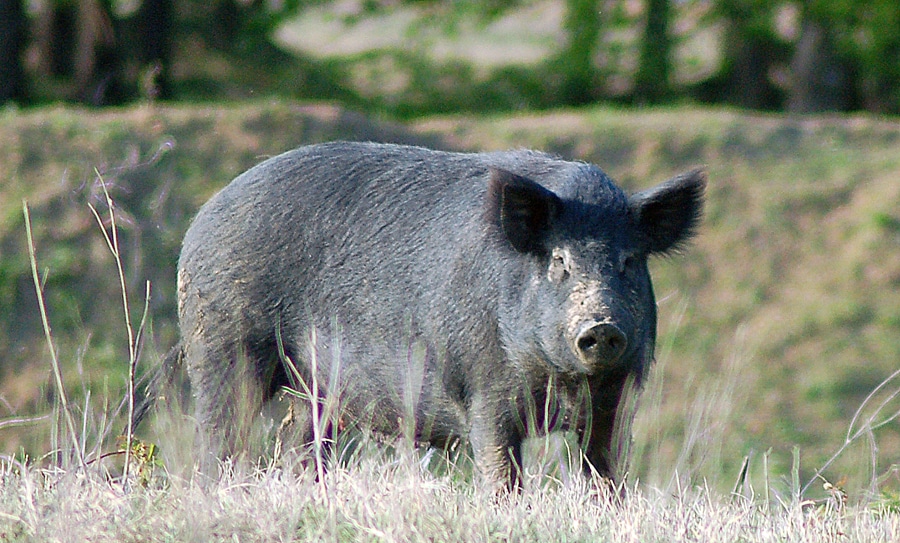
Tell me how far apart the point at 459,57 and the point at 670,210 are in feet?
65.2

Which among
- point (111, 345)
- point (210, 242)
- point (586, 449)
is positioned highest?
point (210, 242)

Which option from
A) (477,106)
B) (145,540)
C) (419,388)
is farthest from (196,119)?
(145,540)

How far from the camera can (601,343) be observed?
4301mm

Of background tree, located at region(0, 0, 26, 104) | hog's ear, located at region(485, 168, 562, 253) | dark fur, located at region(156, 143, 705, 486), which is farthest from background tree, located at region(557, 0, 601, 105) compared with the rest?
hog's ear, located at region(485, 168, 562, 253)

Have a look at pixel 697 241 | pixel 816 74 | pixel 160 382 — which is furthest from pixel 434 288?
pixel 816 74

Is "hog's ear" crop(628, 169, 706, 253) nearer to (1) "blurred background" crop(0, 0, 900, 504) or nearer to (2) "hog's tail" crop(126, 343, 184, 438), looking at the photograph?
(2) "hog's tail" crop(126, 343, 184, 438)

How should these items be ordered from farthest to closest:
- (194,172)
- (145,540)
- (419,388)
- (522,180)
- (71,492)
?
(194,172) < (419,388) < (522,180) < (71,492) < (145,540)

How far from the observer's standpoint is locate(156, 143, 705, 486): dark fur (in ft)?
15.2

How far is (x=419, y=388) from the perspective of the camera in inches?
193

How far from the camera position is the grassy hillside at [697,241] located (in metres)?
12.0

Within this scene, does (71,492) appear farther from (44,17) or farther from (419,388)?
(44,17)

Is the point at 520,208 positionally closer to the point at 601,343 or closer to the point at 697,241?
the point at 601,343

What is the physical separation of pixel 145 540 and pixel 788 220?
11.3 metres

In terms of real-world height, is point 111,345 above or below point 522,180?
below
